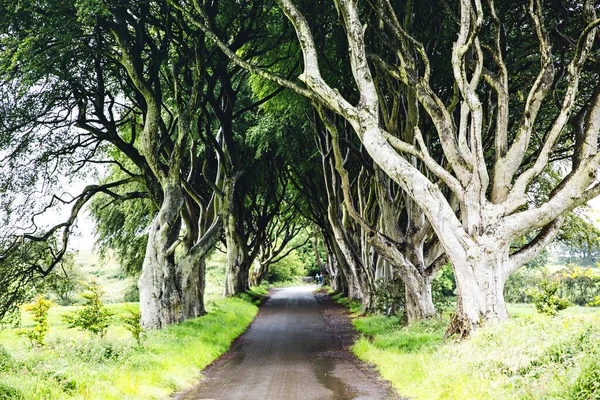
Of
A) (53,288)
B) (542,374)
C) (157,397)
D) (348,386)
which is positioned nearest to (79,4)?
(53,288)

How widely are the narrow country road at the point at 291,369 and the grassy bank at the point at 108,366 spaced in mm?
526

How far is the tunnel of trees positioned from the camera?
32.1ft

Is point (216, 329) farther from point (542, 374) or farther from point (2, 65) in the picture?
point (542, 374)

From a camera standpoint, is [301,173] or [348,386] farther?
[301,173]

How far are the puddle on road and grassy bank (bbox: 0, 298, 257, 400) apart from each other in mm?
2773

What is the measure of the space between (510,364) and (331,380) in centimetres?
443

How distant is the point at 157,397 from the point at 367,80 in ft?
24.2

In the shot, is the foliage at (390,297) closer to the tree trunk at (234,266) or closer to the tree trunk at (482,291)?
the tree trunk at (234,266)

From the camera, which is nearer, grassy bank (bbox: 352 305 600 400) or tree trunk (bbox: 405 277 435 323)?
grassy bank (bbox: 352 305 600 400)

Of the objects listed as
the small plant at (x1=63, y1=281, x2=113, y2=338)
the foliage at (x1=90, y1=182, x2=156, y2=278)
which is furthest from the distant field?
the small plant at (x1=63, y1=281, x2=113, y2=338)

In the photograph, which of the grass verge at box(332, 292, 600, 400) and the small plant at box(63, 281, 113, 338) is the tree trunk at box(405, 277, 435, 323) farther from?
the small plant at box(63, 281, 113, 338)

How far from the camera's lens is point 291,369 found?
38.7ft

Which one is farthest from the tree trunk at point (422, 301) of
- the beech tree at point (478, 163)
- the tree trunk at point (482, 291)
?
the tree trunk at point (482, 291)

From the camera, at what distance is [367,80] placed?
34.2 ft
